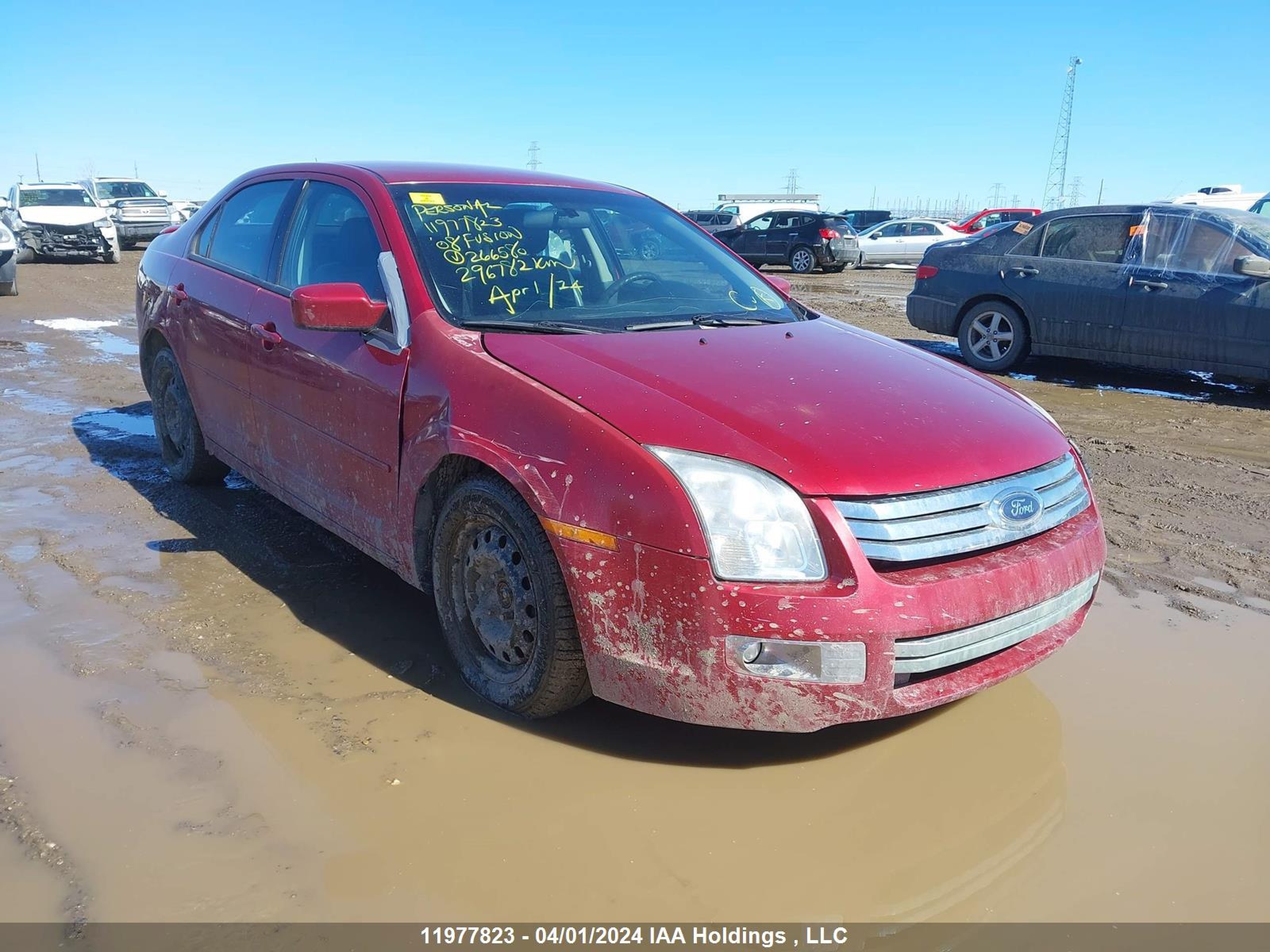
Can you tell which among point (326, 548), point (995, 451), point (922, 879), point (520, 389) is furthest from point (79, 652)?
point (995, 451)

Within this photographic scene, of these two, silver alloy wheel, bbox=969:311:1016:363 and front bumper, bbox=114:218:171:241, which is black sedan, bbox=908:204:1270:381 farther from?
front bumper, bbox=114:218:171:241

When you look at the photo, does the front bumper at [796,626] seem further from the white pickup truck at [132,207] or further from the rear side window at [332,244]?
the white pickup truck at [132,207]

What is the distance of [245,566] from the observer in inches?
164

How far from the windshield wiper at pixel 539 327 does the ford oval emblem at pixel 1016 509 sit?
1293mm

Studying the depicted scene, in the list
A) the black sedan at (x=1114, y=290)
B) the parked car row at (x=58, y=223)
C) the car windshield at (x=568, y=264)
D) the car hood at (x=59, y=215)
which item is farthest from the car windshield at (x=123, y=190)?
the car windshield at (x=568, y=264)

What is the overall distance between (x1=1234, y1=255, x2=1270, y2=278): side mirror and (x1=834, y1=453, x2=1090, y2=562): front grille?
6048 mm

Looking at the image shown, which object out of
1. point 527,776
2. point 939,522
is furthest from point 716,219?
point 527,776

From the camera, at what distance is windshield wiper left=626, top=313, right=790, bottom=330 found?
3348mm

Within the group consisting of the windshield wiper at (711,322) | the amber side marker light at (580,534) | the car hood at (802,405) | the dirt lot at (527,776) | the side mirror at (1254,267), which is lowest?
the dirt lot at (527,776)

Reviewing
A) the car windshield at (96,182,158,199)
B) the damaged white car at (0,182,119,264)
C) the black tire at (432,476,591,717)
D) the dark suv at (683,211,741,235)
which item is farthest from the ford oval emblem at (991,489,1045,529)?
the car windshield at (96,182,158,199)

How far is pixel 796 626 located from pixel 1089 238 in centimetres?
739

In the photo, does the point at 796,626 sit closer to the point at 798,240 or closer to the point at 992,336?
the point at 992,336

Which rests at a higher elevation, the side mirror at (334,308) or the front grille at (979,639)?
the side mirror at (334,308)

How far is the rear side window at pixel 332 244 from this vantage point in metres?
3.57
